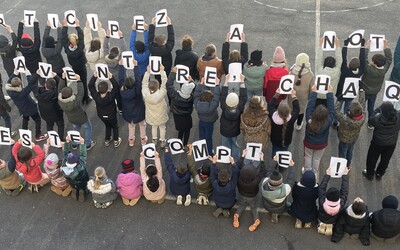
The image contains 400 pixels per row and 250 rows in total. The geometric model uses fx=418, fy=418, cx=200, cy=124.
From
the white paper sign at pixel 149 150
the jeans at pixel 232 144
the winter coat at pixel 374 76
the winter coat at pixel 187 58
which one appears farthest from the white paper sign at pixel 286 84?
the white paper sign at pixel 149 150

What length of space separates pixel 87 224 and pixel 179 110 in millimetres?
2743

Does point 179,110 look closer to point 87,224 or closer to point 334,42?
point 87,224

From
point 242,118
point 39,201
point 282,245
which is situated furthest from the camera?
point 39,201

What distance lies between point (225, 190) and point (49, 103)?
4.12m

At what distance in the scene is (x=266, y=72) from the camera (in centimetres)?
834

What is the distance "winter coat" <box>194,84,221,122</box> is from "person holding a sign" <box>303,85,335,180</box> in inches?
66.5

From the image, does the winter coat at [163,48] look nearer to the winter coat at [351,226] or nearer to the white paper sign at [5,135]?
the white paper sign at [5,135]

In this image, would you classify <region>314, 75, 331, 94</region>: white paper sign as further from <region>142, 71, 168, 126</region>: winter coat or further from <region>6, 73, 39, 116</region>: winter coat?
<region>6, 73, 39, 116</region>: winter coat

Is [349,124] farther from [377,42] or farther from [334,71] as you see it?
[377,42]

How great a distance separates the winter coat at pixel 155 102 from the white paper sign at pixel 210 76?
0.95 metres

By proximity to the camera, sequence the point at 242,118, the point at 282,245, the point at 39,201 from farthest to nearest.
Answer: the point at 39,201 < the point at 242,118 < the point at 282,245

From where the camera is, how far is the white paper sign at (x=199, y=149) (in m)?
7.22

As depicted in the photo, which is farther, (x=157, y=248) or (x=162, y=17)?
(x=162, y=17)

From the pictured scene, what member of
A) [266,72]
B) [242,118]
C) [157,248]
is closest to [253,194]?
[242,118]
